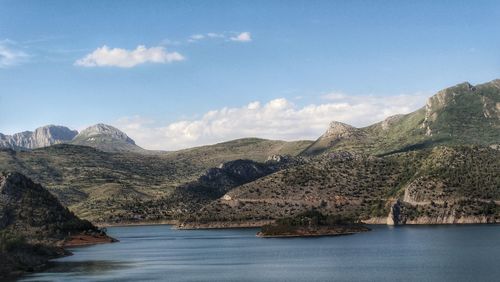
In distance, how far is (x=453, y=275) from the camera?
11619cm

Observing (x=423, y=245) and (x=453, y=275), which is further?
(x=423, y=245)

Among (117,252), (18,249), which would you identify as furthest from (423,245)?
(18,249)

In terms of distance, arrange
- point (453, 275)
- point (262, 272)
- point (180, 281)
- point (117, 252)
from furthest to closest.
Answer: point (117, 252) → point (262, 272) → point (180, 281) → point (453, 275)

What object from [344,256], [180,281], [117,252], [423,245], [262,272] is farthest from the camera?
[117,252]

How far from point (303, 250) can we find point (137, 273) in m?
55.4

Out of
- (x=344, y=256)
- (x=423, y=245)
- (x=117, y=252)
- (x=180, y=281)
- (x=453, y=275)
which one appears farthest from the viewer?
(x=117, y=252)

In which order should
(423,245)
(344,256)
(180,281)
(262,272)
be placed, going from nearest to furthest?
(180,281) → (262,272) → (344,256) → (423,245)

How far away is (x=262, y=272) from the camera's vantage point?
133 metres

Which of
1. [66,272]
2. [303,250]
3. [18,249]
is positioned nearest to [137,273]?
[66,272]

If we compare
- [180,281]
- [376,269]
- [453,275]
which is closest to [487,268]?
[453,275]

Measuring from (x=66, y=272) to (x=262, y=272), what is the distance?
4005cm

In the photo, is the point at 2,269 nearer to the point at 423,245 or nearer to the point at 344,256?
the point at 344,256

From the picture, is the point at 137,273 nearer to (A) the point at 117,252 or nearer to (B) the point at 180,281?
(B) the point at 180,281

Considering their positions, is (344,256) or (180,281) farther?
(344,256)
